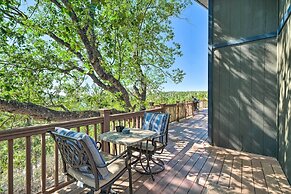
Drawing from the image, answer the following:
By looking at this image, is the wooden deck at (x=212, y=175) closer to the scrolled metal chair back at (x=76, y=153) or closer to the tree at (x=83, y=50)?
the scrolled metal chair back at (x=76, y=153)

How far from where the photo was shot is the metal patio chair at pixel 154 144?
10.6 ft

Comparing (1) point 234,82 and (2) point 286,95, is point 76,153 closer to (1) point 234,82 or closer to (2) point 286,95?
(2) point 286,95

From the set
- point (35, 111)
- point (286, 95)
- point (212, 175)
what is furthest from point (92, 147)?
point (35, 111)

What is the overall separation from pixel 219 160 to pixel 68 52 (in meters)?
6.40

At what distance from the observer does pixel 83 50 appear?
7.46 meters

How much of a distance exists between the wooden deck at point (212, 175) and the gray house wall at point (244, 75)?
44cm

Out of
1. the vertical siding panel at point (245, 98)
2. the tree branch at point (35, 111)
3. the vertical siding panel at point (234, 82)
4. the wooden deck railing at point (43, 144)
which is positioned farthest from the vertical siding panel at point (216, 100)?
the tree branch at point (35, 111)

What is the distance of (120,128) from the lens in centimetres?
321

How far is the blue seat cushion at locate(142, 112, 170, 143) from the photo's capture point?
3.58m

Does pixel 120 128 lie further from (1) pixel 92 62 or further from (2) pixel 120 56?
(2) pixel 120 56

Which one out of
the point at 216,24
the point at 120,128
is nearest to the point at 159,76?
the point at 216,24

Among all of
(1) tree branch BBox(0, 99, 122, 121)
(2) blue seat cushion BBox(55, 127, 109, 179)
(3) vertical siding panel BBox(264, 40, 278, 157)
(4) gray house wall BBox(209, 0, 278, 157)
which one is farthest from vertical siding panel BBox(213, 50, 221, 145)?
(1) tree branch BBox(0, 99, 122, 121)

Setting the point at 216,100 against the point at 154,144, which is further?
the point at 216,100

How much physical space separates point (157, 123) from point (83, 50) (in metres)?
5.11
